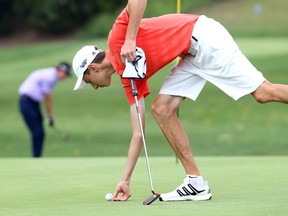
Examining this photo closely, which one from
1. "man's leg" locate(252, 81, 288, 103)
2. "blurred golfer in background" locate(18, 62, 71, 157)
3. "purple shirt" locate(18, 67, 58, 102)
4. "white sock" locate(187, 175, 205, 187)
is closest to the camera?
"man's leg" locate(252, 81, 288, 103)

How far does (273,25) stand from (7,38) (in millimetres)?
23340

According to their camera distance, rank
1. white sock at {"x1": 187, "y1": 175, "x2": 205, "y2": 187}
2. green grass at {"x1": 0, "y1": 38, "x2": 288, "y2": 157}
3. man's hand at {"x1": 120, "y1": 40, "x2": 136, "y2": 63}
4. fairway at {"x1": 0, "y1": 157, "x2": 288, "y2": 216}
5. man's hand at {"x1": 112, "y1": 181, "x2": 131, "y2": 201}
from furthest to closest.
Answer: green grass at {"x1": 0, "y1": 38, "x2": 288, "y2": 157}, white sock at {"x1": 187, "y1": 175, "x2": 205, "y2": 187}, man's hand at {"x1": 112, "y1": 181, "x2": 131, "y2": 201}, man's hand at {"x1": 120, "y1": 40, "x2": 136, "y2": 63}, fairway at {"x1": 0, "y1": 157, "x2": 288, "y2": 216}

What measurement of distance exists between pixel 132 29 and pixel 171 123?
2.74 feet

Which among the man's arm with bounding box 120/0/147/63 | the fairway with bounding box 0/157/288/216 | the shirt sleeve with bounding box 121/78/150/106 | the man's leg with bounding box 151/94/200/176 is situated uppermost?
the man's arm with bounding box 120/0/147/63

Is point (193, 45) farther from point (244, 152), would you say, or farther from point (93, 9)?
point (93, 9)

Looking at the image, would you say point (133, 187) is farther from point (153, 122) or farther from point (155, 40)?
point (153, 122)

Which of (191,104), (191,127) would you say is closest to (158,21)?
(191,127)

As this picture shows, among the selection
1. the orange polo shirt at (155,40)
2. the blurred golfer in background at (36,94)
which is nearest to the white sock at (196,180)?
the orange polo shirt at (155,40)

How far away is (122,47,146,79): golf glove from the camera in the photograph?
7438mm

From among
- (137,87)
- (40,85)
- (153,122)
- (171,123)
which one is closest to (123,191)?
(171,123)

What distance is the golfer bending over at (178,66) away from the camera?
7574 millimetres

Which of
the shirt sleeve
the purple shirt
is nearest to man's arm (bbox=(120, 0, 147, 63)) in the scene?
the shirt sleeve

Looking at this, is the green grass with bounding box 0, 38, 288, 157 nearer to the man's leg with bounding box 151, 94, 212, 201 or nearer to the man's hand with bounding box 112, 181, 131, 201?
the man's leg with bounding box 151, 94, 212, 201

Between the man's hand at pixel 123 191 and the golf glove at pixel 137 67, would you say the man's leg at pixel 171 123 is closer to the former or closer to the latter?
the golf glove at pixel 137 67
